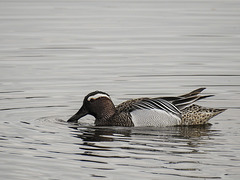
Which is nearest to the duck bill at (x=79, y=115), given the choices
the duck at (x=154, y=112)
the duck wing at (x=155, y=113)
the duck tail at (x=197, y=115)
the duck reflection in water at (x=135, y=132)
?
the duck at (x=154, y=112)

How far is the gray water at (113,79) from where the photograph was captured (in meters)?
9.99

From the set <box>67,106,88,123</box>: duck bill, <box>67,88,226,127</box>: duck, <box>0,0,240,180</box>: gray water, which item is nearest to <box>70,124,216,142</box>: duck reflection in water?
<box>0,0,240,180</box>: gray water

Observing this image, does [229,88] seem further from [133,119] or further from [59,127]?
[59,127]

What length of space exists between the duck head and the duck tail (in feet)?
4.09

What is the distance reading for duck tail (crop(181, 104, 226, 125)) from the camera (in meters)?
12.8

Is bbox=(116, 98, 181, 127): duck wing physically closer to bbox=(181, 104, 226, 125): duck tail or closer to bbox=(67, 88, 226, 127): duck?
bbox=(67, 88, 226, 127): duck

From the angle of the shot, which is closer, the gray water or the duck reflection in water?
the gray water

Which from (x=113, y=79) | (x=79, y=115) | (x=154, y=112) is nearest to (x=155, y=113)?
(x=154, y=112)

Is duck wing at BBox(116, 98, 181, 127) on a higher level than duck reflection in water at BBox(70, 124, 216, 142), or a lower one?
higher

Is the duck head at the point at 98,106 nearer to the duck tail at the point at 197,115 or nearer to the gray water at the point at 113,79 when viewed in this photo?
the gray water at the point at 113,79

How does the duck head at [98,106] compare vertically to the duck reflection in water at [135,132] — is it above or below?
above

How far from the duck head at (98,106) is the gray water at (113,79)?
258 mm

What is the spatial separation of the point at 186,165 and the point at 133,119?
309 centimetres

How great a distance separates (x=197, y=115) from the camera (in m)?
12.8
